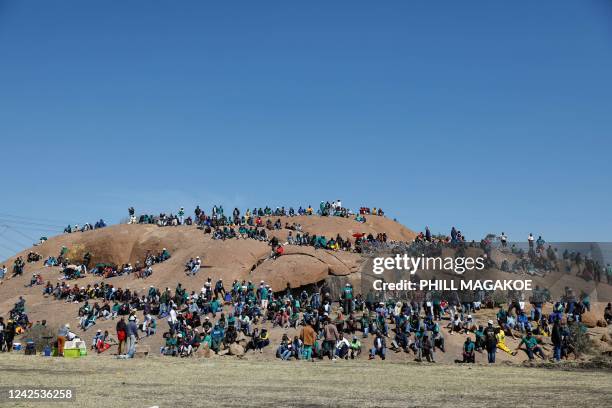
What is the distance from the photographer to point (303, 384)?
659 inches

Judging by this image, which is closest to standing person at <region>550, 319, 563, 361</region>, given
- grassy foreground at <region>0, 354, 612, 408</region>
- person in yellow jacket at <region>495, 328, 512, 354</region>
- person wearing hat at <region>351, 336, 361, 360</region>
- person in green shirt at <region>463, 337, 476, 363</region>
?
person in yellow jacket at <region>495, 328, 512, 354</region>

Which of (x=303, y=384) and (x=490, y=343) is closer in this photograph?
(x=303, y=384)

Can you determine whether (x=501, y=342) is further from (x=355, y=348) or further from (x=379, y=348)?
(x=355, y=348)

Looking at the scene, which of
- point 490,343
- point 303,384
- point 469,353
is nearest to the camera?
point 303,384

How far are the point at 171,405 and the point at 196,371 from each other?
8179mm

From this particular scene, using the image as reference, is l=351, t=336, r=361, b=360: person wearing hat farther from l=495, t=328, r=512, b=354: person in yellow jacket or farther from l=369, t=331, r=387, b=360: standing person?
l=495, t=328, r=512, b=354: person in yellow jacket

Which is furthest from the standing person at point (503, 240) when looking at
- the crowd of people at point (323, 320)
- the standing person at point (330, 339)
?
the standing person at point (330, 339)

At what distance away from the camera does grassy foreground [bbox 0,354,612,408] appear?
42.8ft

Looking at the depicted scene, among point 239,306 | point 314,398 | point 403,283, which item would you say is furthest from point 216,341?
point 314,398

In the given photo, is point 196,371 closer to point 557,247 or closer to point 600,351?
point 600,351

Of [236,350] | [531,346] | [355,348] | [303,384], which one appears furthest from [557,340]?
[236,350]

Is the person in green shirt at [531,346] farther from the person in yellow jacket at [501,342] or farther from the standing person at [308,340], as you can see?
the standing person at [308,340]

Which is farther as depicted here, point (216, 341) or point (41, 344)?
point (41, 344)

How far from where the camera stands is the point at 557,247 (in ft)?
135
